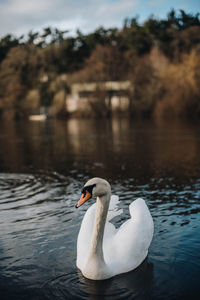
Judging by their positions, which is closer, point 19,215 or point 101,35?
point 19,215

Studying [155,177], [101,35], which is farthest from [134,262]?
[101,35]

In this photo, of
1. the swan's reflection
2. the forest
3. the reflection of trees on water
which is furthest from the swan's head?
the forest

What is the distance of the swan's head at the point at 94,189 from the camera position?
4.84 meters

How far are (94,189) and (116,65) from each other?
62109mm

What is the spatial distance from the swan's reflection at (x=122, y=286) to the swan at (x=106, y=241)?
84 mm

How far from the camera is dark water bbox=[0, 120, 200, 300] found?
5.05 m

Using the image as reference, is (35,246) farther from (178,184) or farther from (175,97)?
(175,97)

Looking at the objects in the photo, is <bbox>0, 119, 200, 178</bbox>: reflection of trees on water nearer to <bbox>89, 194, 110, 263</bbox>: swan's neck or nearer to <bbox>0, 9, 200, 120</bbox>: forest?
<bbox>89, 194, 110, 263</bbox>: swan's neck

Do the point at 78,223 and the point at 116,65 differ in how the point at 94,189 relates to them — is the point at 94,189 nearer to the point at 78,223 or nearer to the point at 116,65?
the point at 78,223

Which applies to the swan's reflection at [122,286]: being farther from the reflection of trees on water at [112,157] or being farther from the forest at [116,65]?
the forest at [116,65]

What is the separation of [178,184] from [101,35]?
65.6 metres

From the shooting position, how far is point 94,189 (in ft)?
16.1

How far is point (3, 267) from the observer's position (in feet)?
18.7

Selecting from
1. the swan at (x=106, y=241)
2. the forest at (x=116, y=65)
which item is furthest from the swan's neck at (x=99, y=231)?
the forest at (x=116, y=65)
